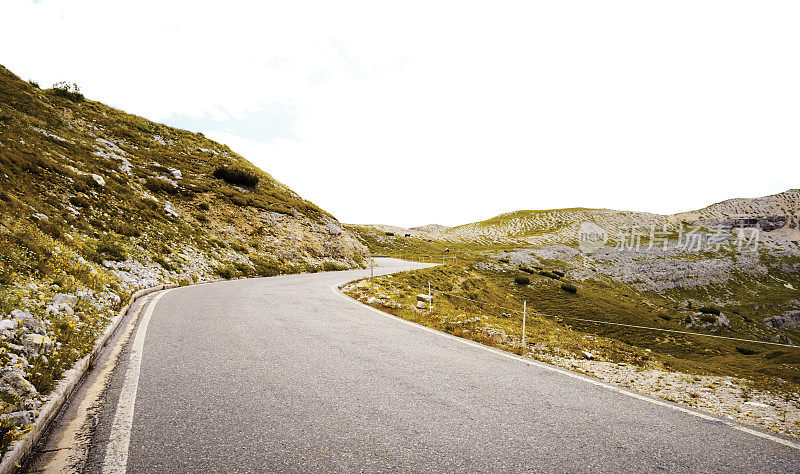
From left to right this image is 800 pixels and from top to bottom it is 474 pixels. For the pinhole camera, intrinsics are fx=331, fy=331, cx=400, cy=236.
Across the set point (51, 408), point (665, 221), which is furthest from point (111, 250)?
point (665, 221)

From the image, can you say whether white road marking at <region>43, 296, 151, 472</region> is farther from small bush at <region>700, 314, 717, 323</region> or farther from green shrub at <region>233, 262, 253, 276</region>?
small bush at <region>700, 314, 717, 323</region>

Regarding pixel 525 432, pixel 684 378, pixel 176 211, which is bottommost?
pixel 684 378

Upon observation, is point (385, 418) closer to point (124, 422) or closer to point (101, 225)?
point (124, 422)

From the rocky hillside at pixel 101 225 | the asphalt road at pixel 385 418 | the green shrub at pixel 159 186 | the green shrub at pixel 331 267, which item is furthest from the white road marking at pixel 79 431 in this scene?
the green shrub at pixel 159 186

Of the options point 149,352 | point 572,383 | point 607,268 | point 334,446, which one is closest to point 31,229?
point 149,352

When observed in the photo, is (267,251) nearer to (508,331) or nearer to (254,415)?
(508,331)

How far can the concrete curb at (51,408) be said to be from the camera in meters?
3.07

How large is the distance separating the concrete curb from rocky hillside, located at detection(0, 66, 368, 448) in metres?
0.14

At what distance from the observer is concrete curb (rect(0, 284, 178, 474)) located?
307 cm

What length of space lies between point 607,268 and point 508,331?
82.3m

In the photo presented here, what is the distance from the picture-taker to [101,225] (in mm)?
16719

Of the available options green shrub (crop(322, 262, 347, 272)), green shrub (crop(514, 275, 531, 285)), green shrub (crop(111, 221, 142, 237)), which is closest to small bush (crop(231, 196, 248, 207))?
green shrub (crop(322, 262, 347, 272))

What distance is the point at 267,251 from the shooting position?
2864 cm

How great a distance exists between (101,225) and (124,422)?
17591mm
